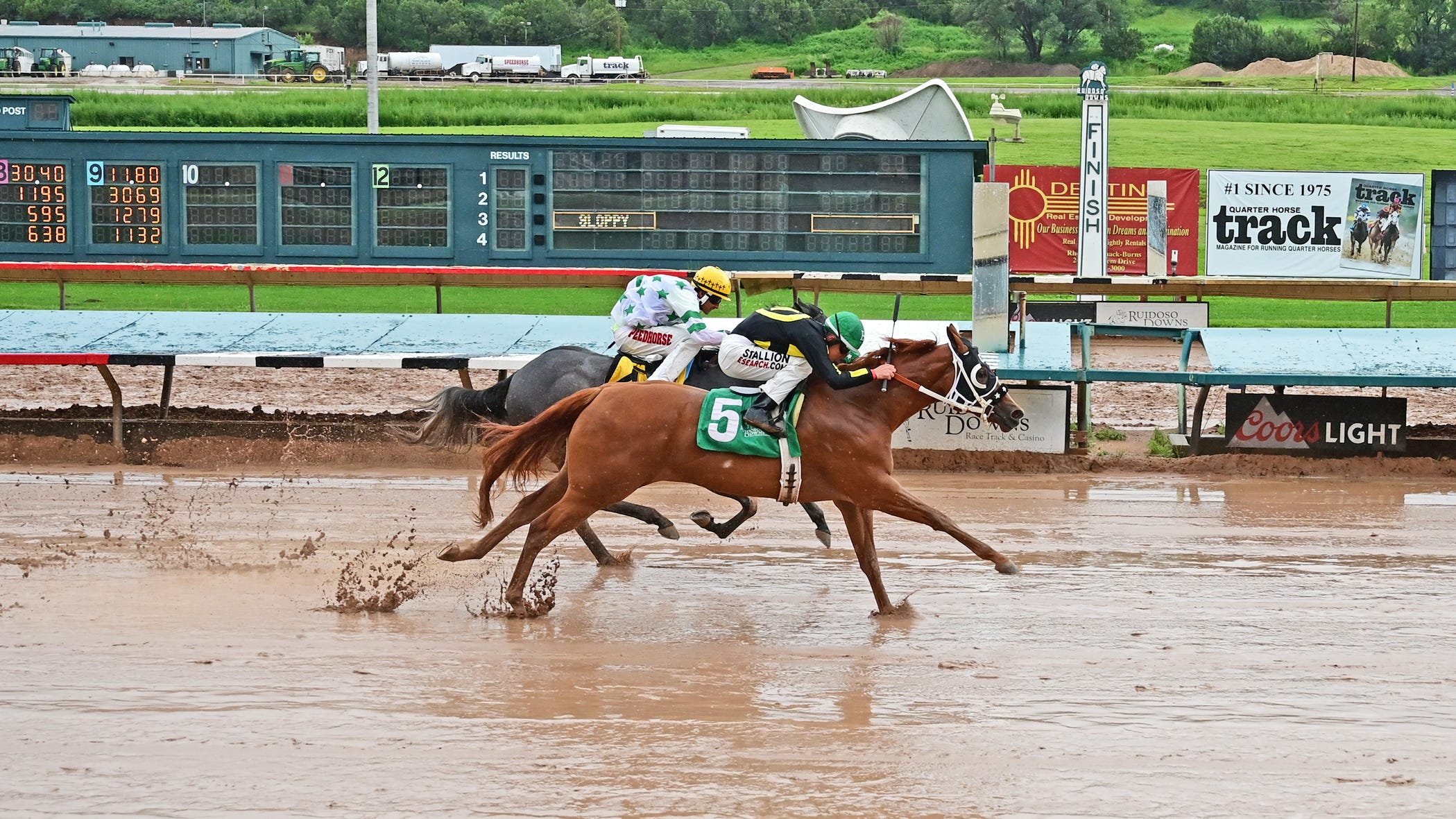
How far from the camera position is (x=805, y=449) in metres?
7.31

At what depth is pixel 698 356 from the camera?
8867 mm

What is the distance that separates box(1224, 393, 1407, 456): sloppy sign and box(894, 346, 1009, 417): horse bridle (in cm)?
509

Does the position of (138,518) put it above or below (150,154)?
below

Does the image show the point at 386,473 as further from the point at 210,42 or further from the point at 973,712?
the point at 210,42

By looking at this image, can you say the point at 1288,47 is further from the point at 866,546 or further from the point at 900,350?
the point at 866,546

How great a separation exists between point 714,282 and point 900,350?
5.11ft

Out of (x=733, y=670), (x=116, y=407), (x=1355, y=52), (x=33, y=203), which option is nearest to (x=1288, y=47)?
(x=1355, y=52)

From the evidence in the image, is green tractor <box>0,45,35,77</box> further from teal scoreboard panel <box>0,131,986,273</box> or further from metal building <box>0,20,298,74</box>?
teal scoreboard panel <box>0,131,986,273</box>

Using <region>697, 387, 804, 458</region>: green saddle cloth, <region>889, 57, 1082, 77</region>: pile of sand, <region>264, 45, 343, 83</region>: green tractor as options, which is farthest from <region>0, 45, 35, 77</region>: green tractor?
<region>697, 387, 804, 458</region>: green saddle cloth

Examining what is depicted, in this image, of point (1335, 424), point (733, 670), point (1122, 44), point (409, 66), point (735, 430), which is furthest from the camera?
point (1122, 44)

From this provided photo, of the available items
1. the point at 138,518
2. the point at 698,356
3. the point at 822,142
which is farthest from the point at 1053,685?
the point at 822,142

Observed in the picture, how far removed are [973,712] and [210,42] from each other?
68766 mm

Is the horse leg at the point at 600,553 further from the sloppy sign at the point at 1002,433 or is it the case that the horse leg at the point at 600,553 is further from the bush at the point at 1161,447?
the bush at the point at 1161,447

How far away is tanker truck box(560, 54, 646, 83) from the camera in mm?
60438
